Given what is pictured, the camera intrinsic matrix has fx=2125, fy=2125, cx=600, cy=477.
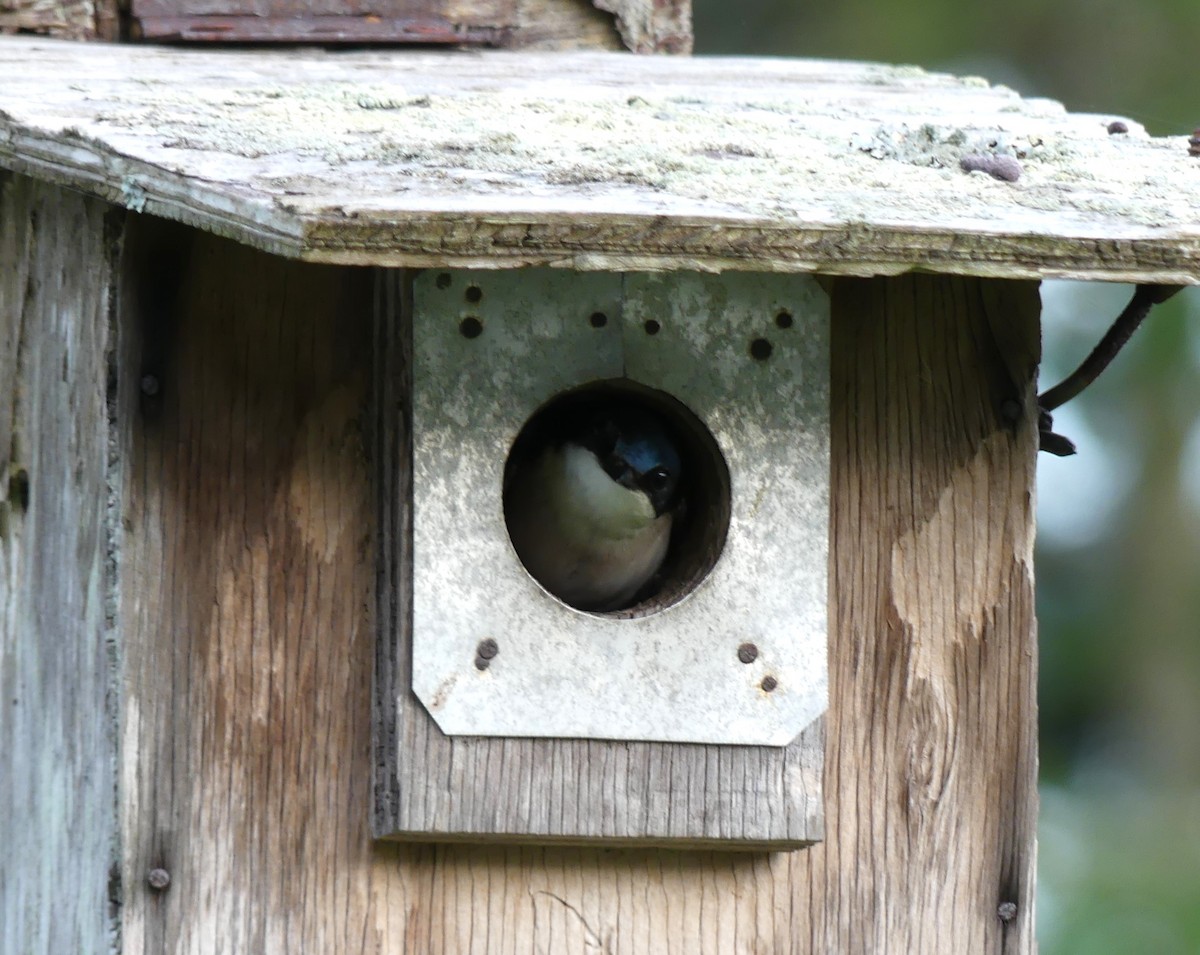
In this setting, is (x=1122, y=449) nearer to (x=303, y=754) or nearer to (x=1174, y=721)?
(x=1174, y=721)

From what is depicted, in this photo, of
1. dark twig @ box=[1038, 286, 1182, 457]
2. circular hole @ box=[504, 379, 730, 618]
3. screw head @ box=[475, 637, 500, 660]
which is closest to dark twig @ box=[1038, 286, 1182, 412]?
dark twig @ box=[1038, 286, 1182, 457]

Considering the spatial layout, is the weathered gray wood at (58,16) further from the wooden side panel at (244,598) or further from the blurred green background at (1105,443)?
the blurred green background at (1105,443)

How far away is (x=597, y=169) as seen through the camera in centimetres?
198

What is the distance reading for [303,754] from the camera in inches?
89.5

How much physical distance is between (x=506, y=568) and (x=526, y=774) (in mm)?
216

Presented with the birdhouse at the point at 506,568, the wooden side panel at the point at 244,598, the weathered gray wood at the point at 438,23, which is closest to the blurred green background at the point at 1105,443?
the weathered gray wood at the point at 438,23

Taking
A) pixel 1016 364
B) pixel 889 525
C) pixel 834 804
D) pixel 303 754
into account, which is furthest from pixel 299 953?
pixel 1016 364

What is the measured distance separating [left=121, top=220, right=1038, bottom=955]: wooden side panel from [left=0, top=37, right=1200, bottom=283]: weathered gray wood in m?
0.20

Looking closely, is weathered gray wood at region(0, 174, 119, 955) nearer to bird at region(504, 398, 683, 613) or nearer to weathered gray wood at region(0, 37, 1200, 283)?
weathered gray wood at region(0, 37, 1200, 283)

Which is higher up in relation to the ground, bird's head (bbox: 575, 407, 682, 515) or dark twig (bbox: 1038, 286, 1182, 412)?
dark twig (bbox: 1038, 286, 1182, 412)

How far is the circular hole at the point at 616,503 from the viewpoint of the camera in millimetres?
2549

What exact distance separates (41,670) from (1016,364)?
1177mm

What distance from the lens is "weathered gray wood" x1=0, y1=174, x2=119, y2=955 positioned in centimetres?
225

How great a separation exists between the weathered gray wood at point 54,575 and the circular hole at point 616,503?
0.53m
